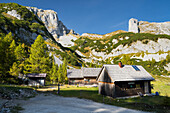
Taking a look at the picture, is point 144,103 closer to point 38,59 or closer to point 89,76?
A: point 89,76

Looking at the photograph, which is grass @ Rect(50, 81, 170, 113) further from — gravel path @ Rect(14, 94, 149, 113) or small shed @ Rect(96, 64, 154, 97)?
gravel path @ Rect(14, 94, 149, 113)

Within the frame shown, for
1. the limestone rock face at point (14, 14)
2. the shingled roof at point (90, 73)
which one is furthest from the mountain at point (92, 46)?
the shingled roof at point (90, 73)

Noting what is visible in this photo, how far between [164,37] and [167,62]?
59163 mm

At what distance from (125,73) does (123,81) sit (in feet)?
6.68

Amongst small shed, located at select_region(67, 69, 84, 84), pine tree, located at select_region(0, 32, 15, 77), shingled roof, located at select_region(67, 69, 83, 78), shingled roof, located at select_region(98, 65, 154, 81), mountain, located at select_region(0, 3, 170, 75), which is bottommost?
small shed, located at select_region(67, 69, 84, 84)

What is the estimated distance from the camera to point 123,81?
20188 millimetres

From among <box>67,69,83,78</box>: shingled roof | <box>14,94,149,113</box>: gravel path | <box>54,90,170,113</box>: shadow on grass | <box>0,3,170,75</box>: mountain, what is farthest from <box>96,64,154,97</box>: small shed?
<box>0,3,170,75</box>: mountain

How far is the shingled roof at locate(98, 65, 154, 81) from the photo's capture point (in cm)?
2006

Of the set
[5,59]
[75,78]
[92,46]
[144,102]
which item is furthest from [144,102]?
[92,46]

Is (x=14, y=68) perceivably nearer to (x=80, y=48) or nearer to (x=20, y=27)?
(x=20, y=27)

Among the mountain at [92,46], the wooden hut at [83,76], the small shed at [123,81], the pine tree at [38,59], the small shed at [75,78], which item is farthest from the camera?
the mountain at [92,46]

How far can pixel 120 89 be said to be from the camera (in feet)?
65.2

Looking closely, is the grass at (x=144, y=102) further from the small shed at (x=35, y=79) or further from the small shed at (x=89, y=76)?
the small shed at (x=89, y=76)

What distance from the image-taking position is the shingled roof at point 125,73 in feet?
65.8
